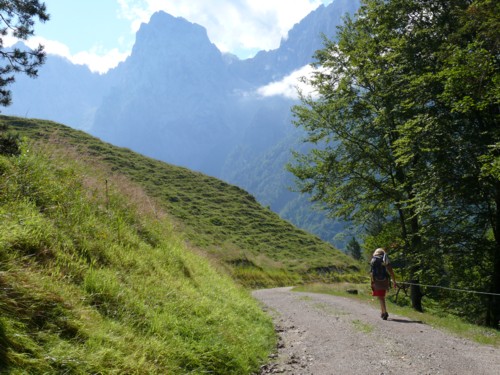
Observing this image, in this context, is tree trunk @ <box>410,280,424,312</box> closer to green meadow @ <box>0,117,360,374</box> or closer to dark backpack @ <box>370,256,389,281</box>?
dark backpack @ <box>370,256,389,281</box>

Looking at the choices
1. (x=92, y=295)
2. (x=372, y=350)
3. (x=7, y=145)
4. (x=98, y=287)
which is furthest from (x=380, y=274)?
(x=7, y=145)

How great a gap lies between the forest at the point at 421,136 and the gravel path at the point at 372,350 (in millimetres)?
5361

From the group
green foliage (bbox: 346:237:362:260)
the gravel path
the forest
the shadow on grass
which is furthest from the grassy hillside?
green foliage (bbox: 346:237:362:260)

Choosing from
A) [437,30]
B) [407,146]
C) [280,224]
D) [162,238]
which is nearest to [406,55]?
[437,30]

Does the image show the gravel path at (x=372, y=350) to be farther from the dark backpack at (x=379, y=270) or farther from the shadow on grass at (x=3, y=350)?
the shadow on grass at (x=3, y=350)

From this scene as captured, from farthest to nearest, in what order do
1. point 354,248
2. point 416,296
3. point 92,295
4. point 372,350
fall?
point 354,248 → point 416,296 → point 372,350 → point 92,295

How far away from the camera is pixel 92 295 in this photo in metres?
6.05

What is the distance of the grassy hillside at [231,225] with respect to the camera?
136 feet

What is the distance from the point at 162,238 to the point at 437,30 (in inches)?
600

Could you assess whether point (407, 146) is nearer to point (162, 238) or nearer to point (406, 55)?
point (406, 55)

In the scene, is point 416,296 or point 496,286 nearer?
point 496,286

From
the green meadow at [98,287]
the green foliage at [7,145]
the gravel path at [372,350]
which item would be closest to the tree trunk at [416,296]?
the gravel path at [372,350]

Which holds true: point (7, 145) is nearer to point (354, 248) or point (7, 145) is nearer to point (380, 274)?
point (380, 274)

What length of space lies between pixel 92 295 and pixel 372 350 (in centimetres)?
616
